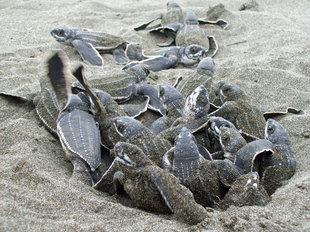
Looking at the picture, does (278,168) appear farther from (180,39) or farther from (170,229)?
(180,39)

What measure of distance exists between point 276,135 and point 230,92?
717 millimetres

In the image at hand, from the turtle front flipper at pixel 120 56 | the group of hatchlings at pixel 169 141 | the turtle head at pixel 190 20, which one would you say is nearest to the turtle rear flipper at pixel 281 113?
the group of hatchlings at pixel 169 141

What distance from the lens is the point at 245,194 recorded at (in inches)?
71.0

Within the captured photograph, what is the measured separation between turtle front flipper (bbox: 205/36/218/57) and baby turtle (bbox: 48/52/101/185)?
7.78 ft

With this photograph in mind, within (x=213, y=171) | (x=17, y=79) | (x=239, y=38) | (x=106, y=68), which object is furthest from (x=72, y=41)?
(x=213, y=171)

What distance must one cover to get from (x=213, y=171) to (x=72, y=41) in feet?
10.5

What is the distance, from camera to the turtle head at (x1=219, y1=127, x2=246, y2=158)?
2.33m

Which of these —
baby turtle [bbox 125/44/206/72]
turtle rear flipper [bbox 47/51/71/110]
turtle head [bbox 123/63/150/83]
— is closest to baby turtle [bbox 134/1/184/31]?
baby turtle [bbox 125/44/206/72]

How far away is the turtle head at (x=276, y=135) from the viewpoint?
2.39m

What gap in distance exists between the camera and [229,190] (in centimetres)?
186

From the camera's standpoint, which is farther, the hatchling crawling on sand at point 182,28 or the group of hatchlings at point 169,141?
the hatchling crawling on sand at point 182,28

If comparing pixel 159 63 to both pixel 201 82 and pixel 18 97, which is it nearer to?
pixel 201 82

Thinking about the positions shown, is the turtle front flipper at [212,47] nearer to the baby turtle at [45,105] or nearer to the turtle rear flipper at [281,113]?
the turtle rear flipper at [281,113]

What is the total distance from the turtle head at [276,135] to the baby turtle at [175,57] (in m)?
1.88
